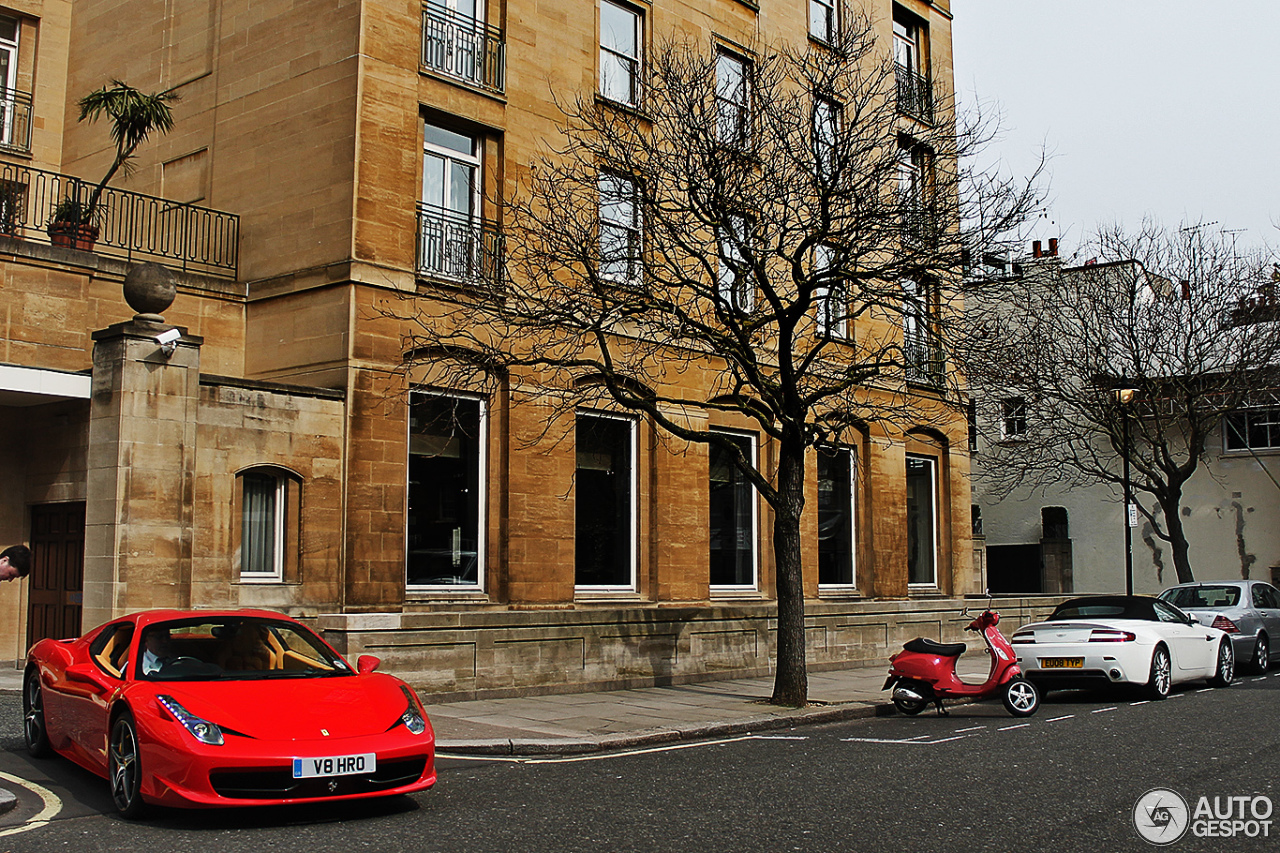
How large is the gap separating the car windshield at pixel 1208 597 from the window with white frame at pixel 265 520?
14746mm

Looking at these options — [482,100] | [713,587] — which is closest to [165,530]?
[482,100]

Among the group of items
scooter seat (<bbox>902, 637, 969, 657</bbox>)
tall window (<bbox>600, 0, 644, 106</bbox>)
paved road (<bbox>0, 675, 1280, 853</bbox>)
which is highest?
tall window (<bbox>600, 0, 644, 106</bbox>)

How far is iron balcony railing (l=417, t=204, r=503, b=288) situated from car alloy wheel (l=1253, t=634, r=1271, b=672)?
46.3 feet

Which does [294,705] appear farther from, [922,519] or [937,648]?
[922,519]

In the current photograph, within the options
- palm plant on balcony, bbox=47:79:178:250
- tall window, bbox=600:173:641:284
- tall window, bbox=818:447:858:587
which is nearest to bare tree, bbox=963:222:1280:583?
tall window, bbox=818:447:858:587

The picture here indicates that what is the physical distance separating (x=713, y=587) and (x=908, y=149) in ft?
25.5

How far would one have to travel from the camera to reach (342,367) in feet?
50.0

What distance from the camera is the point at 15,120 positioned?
63.2ft

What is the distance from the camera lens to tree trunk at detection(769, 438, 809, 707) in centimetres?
1484

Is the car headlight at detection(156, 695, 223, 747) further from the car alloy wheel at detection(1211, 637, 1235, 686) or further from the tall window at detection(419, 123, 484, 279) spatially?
the car alloy wheel at detection(1211, 637, 1235, 686)

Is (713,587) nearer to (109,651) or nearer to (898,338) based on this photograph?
(898,338)

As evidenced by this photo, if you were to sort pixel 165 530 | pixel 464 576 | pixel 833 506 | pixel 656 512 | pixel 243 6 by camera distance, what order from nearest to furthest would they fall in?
pixel 165 530 < pixel 464 576 < pixel 243 6 < pixel 656 512 < pixel 833 506

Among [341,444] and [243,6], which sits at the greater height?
[243,6]

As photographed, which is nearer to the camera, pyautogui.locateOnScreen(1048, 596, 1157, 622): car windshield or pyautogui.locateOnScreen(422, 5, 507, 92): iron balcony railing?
pyautogui.locateOnScreen(1048, 596, 1157, 622): car windshield
